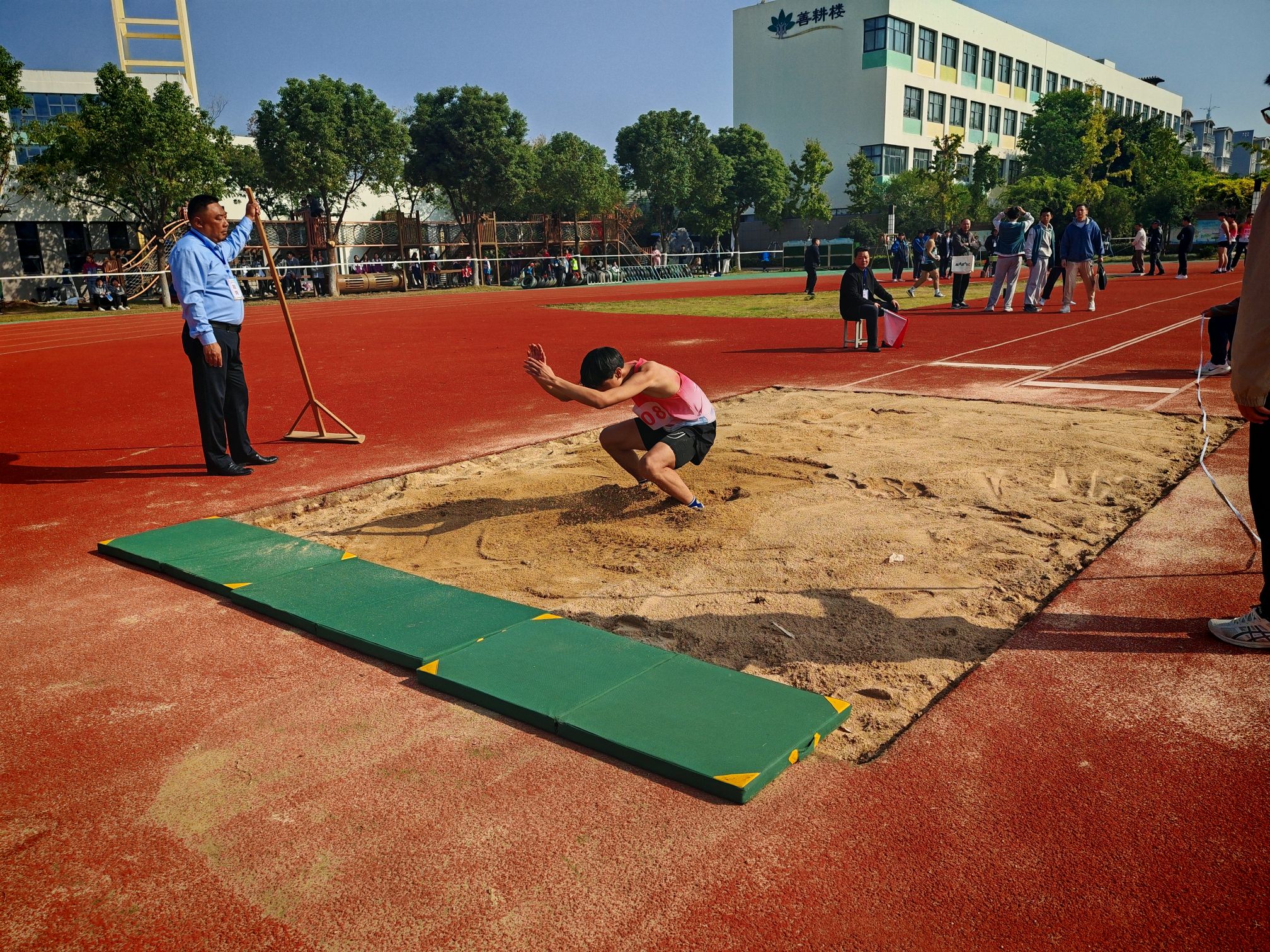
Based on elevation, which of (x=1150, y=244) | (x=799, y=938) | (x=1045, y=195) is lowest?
(x=799, y=938)

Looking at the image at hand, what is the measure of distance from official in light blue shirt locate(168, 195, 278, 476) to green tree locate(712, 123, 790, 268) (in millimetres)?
55355

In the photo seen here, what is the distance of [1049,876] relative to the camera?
237 cm

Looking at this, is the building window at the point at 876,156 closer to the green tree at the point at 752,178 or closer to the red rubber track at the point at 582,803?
the green tree at the point at 752,178

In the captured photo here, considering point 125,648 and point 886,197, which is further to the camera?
point 886,197

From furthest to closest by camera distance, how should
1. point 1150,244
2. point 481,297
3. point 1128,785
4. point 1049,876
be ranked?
point 481,297 < point 1150,244 < point 1128,785 < point 1049,876

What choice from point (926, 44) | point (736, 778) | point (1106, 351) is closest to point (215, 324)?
point (736, 778)

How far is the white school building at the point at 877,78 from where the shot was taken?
65500 millimetres

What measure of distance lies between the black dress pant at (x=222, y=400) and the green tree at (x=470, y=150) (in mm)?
39072

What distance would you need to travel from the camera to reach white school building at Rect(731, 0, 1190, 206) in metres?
65.5

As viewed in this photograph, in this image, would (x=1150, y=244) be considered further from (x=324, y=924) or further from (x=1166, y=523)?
(x=324, y=924)

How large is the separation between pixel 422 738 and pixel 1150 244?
3442cm

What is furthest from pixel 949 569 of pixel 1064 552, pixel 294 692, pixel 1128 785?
pixel 294 692

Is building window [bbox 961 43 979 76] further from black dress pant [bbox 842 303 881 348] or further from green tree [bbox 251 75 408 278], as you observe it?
black dress pant [bbox 842 303 881 348]

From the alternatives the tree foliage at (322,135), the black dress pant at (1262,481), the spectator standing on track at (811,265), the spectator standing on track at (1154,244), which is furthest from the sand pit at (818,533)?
the tree foliage at (322,135)
